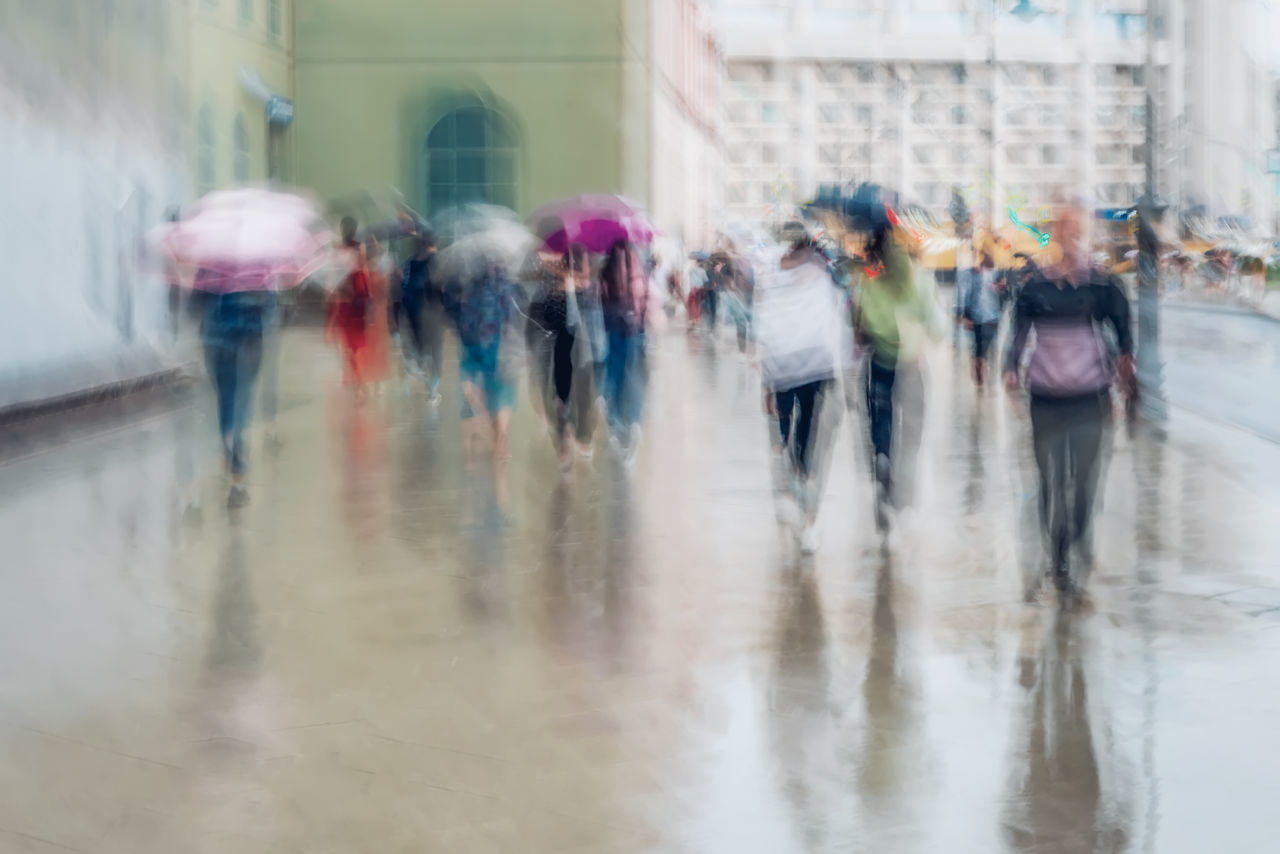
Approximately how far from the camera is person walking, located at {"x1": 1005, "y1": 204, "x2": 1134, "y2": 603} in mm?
7949

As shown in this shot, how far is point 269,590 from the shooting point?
8.42m

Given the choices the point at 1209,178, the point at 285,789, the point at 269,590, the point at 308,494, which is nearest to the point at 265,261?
the point at 308,494

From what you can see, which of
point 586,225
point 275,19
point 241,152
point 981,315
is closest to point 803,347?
point 586,225

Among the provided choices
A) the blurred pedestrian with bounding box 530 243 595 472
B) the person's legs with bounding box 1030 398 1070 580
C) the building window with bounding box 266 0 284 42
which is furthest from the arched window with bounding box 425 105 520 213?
the person's legs with bounding box 1030 398 1070 580

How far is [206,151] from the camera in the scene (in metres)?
29.9

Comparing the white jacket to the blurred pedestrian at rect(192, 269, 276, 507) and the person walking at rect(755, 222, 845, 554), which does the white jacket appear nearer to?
the person walking at rect(755, 222, 845, 554)

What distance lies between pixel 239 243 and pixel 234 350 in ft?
2.40

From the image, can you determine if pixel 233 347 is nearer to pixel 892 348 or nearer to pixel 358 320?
Answer: pixel 892 348

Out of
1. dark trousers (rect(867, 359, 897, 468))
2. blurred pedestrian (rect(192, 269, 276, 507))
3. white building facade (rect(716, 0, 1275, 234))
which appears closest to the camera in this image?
dark trousers (rect(867, 359, 897, 468))

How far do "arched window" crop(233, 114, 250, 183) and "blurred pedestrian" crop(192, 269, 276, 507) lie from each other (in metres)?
21.2

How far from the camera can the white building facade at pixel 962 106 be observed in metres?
121

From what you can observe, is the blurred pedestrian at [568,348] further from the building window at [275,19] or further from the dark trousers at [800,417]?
the building window at [275,19]

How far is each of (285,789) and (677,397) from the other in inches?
572

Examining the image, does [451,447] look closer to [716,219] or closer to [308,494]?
[308,494]
